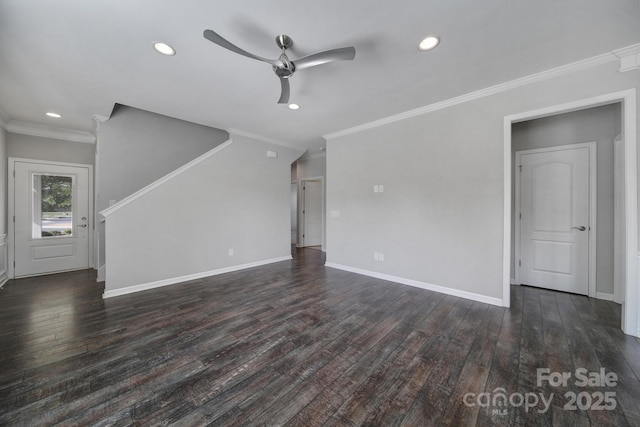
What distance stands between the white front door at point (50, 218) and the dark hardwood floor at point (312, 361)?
4.61ft

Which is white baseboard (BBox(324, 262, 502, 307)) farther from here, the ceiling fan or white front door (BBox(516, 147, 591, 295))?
the ceiling fan

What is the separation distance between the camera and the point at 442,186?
3355mm

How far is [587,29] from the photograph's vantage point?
6.38 ft

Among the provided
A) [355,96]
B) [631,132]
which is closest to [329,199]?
[355,96]

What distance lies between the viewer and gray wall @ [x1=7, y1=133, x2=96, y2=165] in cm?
413

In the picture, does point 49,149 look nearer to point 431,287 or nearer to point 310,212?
point 310,212

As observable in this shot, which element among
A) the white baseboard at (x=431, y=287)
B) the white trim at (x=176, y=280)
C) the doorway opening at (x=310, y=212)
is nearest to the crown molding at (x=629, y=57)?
the white baseboard at (x=431, y=287)

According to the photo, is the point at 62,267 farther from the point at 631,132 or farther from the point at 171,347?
the point at 631,132

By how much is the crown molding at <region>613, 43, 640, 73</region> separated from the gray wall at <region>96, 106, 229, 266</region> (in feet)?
20.1

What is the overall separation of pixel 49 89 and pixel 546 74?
5.99 metres

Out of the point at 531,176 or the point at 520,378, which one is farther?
the point at 531,176

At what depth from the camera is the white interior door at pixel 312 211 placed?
7.38 m

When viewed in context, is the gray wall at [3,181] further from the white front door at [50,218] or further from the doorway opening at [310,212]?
the doorway opening at [310,212]

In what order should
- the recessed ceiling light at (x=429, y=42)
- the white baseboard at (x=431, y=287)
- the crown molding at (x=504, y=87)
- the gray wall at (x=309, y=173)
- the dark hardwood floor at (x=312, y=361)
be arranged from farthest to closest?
the gray wall at (x=309, y=173) → the white baseboard at (x=431, y=287) → the crown molding at (x=504, y=87) → the recessed ceiling light at (x=429, y=42) → the dark hardwood floor at (x=312, y=361)
